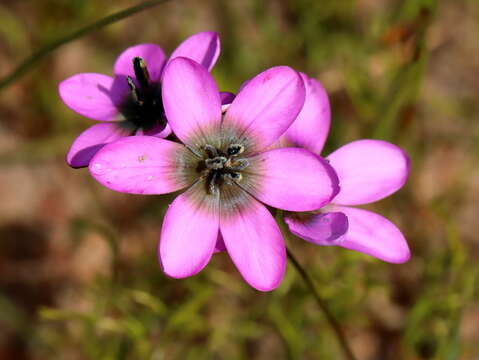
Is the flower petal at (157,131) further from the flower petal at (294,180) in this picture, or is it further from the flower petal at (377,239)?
the flower petal at (377,239)

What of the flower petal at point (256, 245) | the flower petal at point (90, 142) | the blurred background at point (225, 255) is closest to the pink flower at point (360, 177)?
the flower petal at point (256, 245)

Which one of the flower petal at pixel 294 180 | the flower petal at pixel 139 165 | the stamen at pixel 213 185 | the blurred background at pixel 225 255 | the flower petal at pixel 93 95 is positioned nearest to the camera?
the flower petal at pixel 139 165

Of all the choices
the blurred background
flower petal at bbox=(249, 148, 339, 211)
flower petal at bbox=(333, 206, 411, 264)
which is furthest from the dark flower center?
the blurred background

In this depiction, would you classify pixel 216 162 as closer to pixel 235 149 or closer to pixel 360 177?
pixel 235 149

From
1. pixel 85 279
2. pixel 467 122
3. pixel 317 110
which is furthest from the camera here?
pixel 467 122

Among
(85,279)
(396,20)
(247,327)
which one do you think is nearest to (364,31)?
(396,20)

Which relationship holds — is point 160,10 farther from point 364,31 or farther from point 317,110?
point 317,110
